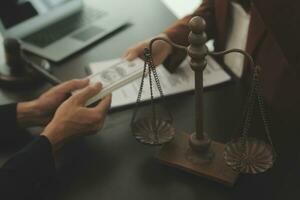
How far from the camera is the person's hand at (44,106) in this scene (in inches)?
40.4

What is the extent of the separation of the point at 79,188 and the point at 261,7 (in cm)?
51

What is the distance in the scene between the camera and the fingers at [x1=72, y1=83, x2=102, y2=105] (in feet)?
3.16

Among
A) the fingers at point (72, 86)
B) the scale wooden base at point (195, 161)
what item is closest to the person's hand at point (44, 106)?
the fingers at point (72, 86)

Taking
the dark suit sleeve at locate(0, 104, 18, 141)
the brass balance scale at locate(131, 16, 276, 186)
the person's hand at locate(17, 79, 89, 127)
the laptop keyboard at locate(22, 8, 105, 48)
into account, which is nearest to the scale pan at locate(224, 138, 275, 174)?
the brass balance scale at locate(131, 16, 276, 186)

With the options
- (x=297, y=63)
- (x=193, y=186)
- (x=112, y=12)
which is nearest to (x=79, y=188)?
(x=193, y=186)

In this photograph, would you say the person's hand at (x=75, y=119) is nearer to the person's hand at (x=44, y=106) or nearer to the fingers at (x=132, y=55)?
the person's hand at (x=44, y=106)

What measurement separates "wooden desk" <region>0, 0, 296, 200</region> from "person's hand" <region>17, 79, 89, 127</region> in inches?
4.0

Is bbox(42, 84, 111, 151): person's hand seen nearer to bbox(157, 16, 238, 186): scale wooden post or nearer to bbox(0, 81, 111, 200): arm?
bbox(0, 81, 111, 200): arm

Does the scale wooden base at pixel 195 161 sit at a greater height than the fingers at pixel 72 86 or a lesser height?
lesser

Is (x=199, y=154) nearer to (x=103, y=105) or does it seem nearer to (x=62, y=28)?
(x=103, y=105)

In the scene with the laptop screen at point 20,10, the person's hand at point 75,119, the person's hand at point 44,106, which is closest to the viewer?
the person's hand at point 75,119

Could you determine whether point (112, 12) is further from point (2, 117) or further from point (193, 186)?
point (193, 186)

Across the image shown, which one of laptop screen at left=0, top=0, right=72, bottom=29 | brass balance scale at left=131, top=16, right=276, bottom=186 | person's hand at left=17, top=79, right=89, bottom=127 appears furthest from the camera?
laptop screen at left=0, top=0, right=72, bottom=29

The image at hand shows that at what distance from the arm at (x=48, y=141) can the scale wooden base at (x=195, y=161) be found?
16cm
